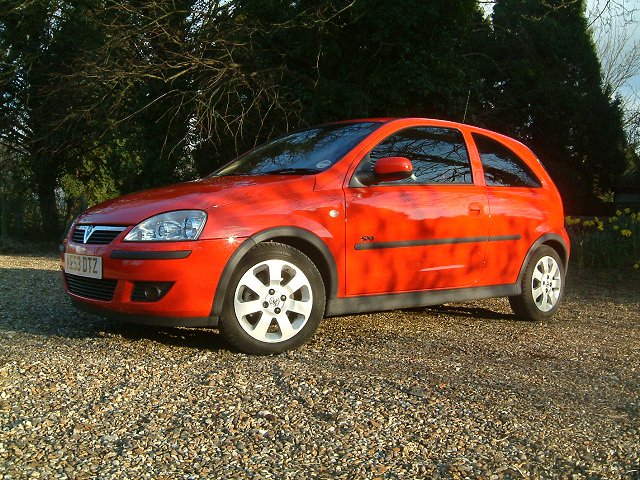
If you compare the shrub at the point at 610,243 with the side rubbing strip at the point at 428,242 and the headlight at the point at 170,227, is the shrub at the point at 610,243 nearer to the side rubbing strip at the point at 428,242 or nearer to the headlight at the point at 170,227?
the side rubbing strip at the point at 428,242

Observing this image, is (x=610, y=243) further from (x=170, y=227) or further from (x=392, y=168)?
(x=170, y=227)

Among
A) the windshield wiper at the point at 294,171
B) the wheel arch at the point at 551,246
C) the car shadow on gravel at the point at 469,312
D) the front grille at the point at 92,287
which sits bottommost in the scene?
the car shadow on gravel at the point at 469,312

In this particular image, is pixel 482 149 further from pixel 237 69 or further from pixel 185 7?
pixel 185 7

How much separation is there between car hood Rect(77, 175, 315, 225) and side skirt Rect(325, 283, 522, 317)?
0.84 meters

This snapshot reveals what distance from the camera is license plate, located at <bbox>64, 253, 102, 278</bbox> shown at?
440 cm

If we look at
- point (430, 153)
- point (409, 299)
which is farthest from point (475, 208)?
point (409, 299)

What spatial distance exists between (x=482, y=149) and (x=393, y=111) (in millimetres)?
7164

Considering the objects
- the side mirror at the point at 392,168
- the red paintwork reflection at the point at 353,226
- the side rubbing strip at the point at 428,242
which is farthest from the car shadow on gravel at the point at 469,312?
→ the side mirror at the point at 392,168

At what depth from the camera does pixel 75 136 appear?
15.6 meters

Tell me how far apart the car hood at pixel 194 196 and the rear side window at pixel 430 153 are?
2.26ft

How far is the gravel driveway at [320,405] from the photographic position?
2682 mm

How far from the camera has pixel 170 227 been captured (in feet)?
13.8

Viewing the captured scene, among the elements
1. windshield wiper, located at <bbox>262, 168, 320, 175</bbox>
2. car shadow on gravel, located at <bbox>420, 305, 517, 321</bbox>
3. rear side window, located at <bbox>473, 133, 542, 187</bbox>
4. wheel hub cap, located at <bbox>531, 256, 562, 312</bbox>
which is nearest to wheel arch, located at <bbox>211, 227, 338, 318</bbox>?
windshield wiper, located at <bbox>262, 168, 320, 175</bbox>

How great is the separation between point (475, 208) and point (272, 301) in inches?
80.4
